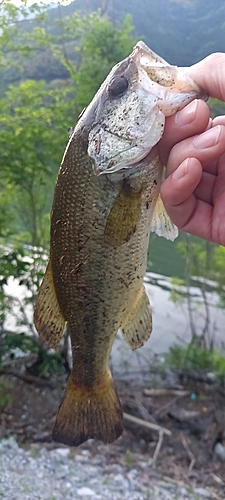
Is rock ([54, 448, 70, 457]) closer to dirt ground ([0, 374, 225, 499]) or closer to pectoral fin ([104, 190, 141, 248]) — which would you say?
dirt ground ([0, 374, 225, 499])

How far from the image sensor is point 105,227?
1.64 m

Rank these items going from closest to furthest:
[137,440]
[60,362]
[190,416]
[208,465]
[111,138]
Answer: [111,138]
[208,465]
[137,440]
[190,416]
[60,362]

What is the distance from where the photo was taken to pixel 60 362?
193 inches

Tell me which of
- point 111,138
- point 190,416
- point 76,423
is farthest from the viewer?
point 190,416

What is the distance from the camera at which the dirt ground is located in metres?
3.86

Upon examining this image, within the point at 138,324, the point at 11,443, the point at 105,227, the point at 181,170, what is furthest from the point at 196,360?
the point at 181,170

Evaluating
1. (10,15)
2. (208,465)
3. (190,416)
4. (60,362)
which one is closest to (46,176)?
(10,15)

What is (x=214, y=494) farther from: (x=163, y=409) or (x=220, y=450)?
(x=163, y=409)

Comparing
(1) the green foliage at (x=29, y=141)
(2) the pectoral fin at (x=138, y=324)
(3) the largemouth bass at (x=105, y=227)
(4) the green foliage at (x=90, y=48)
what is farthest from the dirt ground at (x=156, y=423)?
(4) the green foliage at (x=90, y=48)

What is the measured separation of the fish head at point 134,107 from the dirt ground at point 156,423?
3.08m

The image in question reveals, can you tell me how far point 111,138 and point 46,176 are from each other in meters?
3.25

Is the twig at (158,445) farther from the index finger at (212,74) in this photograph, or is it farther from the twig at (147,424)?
the index finger at (212,74)

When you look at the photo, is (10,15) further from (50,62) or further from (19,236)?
(19,236)

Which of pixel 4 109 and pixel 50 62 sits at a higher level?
pixel 50 62
